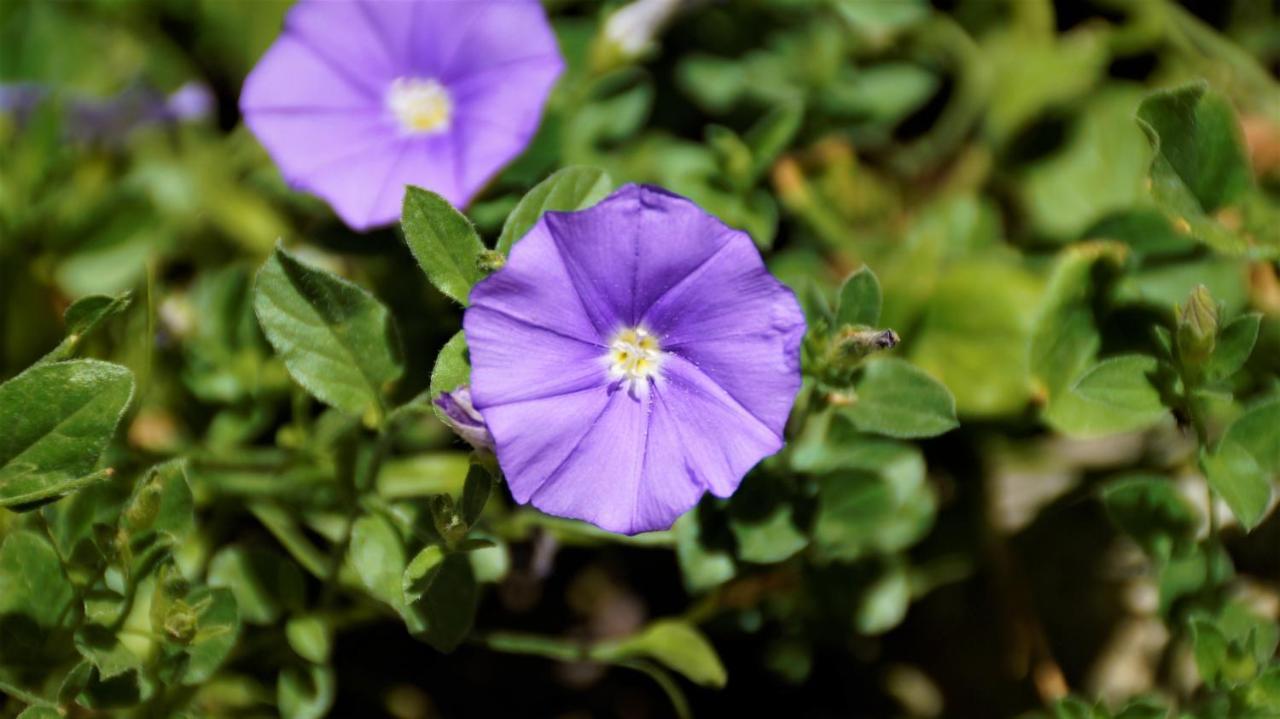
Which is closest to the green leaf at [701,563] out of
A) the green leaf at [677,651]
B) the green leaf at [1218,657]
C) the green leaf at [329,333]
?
the green leaf at [677,651]

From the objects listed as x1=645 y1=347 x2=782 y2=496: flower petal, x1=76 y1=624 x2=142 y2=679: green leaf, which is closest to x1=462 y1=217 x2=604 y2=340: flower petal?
x1=645 y1=347 x2=782 y2=496: flower petal

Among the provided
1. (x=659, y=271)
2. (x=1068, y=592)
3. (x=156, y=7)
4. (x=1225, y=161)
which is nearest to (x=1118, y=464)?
(x=1068, y=592)

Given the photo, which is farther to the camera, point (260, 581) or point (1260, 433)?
point (260, 581)

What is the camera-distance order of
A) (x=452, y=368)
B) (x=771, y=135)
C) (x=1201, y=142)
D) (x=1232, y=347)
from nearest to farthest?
(x=452, y=368)
(x=1232, y=347)
(x=1201, y=142)
(x=771, y=135)

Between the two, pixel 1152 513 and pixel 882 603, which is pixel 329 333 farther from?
pixel 1152 513

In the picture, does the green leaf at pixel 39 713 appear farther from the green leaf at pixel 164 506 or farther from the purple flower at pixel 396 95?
the purple flower at pixel 396 95

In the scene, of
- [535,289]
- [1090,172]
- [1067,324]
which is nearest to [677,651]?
[535,289]
